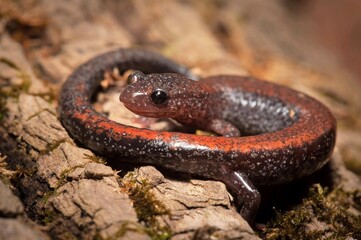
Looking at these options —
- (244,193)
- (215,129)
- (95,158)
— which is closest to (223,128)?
(215,129)

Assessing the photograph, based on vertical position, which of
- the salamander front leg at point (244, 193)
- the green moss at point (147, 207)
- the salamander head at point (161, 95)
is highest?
the salamander head at point (161, 95)

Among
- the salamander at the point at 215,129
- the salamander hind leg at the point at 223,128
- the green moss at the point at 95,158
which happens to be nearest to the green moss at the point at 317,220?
the salamander at the point at 215,129

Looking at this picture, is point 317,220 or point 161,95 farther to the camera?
point 161,95

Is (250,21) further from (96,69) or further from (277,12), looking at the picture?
(96,69)

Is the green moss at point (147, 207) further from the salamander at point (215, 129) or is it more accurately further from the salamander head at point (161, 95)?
the salamander head at point (161, 95)

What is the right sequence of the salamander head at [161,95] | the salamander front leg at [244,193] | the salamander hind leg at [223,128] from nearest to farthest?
the salamander front leg at [244,193] < the salamander head at [161,95] < the salamander hind leg at [223,128]

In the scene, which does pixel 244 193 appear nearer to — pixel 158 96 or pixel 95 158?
pixel 158 96

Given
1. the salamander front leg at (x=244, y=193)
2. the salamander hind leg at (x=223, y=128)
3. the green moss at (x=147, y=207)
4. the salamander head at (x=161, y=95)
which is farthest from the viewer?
the salamander hind leg at (x=223, y=128)
